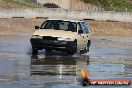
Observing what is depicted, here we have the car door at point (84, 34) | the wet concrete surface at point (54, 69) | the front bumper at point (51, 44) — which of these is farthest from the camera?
the car door at point (84, 34)

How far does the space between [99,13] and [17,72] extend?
52.4 m

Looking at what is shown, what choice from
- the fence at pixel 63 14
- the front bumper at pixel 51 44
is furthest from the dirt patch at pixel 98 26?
the front bumper at pixel 51 44

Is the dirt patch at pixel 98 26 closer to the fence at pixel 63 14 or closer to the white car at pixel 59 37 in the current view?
the fence at pixel 63 14

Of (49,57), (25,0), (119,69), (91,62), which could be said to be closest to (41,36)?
(49,57)

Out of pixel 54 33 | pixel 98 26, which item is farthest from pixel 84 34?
pixel 98 26

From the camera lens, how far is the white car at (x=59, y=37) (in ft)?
90.3

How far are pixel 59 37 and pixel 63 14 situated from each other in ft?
136

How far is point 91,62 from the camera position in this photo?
2525cm

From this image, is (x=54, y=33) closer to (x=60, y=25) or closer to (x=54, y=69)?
(x=60, y=25)

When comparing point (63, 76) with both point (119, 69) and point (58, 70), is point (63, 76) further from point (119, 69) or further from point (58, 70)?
point (119, 69)

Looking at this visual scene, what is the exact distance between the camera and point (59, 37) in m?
27.5

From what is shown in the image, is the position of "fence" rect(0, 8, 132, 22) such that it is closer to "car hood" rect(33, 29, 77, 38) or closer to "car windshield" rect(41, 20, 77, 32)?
"car windshield" rect(41, 20, 77, 32)

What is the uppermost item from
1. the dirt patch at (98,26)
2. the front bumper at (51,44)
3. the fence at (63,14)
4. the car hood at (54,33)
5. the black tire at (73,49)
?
A: the car hood at (54,33)

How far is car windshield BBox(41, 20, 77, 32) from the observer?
28.7 metres
